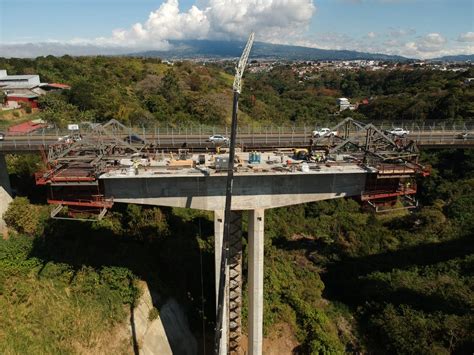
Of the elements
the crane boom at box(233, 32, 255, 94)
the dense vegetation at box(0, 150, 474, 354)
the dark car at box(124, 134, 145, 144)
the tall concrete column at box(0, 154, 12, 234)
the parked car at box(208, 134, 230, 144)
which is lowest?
the dense vegetation at box(0, 150, 474, 354)

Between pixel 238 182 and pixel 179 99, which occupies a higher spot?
pixel 179 99

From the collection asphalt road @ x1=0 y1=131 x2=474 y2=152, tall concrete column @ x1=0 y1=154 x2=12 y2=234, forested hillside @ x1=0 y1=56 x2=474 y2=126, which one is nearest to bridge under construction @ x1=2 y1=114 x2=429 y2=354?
asphalt road @ x1=0 y1=131 x2=474 y2=152

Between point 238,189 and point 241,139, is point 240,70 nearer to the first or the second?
point 238,189

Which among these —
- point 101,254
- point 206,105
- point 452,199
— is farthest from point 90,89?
point 452,199

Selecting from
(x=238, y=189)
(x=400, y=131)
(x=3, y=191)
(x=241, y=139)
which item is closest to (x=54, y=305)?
(x=3, y=191)

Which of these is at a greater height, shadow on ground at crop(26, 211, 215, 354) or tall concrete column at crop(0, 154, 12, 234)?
tall concrete column at crop(0, 154, 12, 234)

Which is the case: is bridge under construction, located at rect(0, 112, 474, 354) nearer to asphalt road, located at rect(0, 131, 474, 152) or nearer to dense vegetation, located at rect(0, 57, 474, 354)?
asphalt road, located at rect(0, 131, 474, 152)
